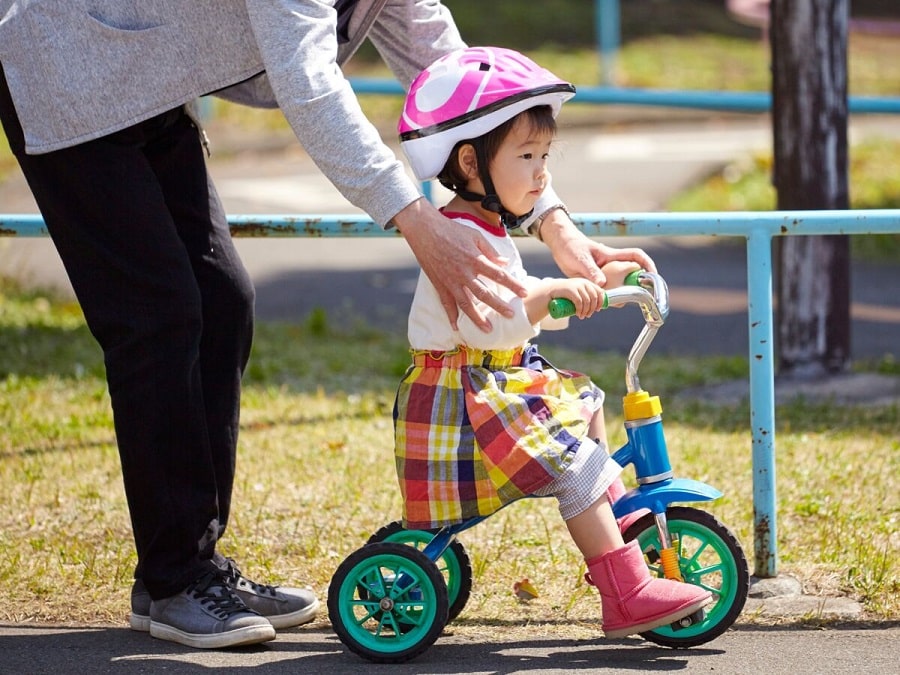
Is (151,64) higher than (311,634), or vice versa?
(151,64)

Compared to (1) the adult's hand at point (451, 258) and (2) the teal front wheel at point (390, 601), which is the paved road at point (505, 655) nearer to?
Answer: (2) the teal front wheel at point (390, 601)

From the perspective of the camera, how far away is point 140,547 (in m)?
3.04

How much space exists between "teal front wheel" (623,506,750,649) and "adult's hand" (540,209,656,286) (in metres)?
0.52

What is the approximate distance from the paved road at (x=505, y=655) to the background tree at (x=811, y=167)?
2663 mm

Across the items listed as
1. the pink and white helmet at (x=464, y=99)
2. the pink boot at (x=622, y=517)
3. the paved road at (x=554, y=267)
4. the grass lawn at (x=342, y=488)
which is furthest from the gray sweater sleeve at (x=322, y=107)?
the paved road at (x=554, y=267)

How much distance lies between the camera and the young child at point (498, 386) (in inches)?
110

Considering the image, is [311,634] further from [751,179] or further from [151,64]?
[751,179]

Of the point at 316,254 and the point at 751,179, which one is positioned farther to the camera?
the point at 751,179

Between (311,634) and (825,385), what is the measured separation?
3005mm

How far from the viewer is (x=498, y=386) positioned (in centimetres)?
285

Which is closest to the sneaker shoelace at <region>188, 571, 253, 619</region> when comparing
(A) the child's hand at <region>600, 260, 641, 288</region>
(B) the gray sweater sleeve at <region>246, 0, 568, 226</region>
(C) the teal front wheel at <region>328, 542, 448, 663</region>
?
(C) the teal front wheel at <region>328, 542, 448, 663</region>

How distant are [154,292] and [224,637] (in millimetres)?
751

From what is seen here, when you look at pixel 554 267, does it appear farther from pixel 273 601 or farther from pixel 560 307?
pixel 560 307

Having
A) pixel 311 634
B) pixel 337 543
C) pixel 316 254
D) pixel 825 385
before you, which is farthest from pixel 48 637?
pixel 316 254
